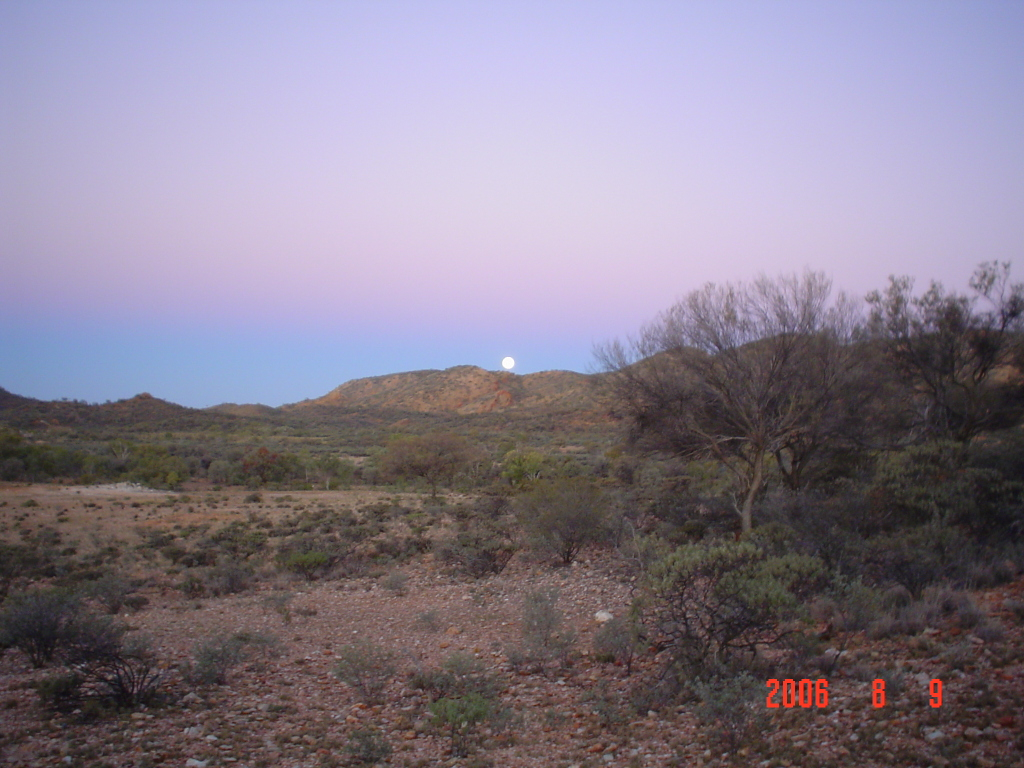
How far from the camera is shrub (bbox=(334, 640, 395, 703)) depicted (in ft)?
23.8

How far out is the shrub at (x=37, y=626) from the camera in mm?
7688

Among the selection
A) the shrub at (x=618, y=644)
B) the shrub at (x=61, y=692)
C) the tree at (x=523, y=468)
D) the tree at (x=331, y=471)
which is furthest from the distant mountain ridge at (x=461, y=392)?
the shrub at (x=61, y=692)

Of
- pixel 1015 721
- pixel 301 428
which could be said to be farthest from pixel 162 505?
pixel 301 428

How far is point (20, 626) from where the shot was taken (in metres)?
7.68

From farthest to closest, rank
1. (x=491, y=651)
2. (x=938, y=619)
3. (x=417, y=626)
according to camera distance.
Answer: (x=417, y=626) < (x=491, y=651) < (x=938, y=619)

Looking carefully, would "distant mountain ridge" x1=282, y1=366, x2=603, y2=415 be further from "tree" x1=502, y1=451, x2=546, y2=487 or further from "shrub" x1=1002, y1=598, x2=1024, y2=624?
"shrub" x1=1002, y1=598, x2=1024, y2=624

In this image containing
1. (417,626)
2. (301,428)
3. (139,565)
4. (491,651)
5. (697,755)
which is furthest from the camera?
(301,428)

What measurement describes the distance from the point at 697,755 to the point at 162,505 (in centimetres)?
2628

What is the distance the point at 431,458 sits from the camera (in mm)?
30781

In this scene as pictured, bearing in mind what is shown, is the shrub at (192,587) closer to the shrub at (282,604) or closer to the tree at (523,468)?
the shrub at (282,604)

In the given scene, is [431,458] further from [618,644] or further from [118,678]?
[118,678]

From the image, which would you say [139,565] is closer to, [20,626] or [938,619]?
[20,626]

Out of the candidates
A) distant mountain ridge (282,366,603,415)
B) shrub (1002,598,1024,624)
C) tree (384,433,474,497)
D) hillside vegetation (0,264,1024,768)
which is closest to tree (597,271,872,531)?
hillside vegetation (0,264,1024,768)
